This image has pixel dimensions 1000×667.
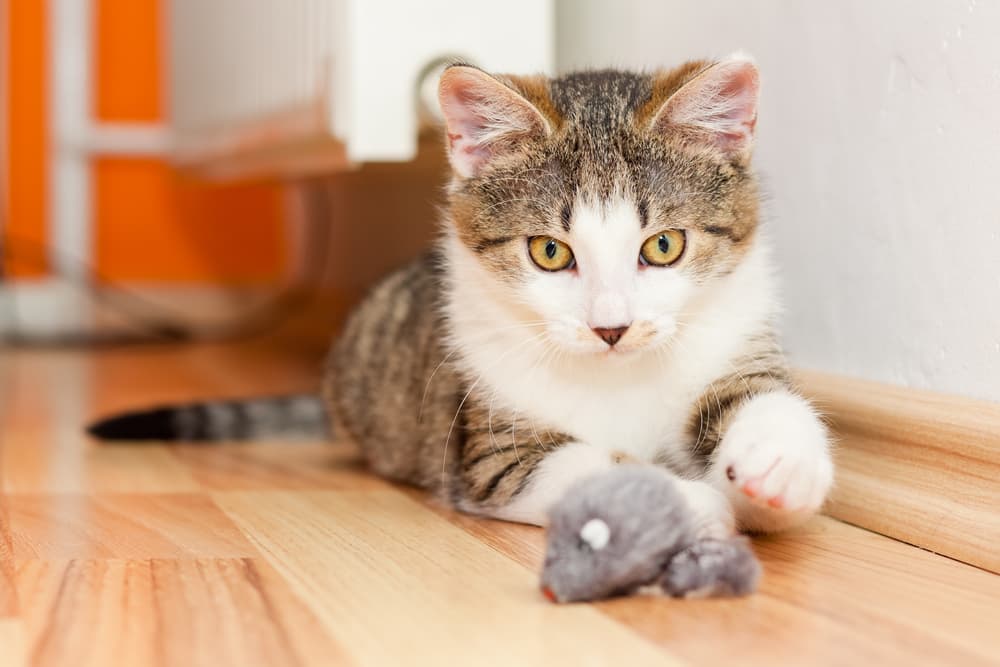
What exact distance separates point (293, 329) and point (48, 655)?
3.46 meters

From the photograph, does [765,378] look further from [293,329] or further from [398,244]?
[293,329]

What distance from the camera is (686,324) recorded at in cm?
147

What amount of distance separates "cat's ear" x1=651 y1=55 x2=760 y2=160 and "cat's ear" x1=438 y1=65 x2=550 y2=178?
16 centimetres

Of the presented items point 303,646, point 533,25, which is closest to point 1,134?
point 533,25

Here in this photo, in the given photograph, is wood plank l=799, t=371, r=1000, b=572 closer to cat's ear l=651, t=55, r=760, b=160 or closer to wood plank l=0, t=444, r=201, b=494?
cat's ear l=651, t=55, r=760, b=160

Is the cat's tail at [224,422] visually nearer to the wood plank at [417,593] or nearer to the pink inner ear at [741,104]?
the wood plank at [417,593]

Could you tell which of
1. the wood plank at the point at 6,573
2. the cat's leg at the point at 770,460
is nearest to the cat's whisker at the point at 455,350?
the cat's leg at the point at 770,460

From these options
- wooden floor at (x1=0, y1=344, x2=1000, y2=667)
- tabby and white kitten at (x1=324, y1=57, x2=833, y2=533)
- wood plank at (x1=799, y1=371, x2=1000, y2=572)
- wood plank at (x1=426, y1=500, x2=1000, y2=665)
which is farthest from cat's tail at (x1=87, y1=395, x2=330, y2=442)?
wood plank at (x1=799, y1=371, x2=1000, y2=572)

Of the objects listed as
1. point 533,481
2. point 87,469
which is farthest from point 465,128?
point 87,469

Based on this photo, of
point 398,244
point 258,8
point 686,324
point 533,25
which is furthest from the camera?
point 398,244

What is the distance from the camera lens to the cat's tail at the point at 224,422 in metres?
2.16

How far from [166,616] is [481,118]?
29.3 inches

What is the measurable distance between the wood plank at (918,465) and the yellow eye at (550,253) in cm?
38

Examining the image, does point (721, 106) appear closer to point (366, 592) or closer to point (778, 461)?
point (778, 461)
